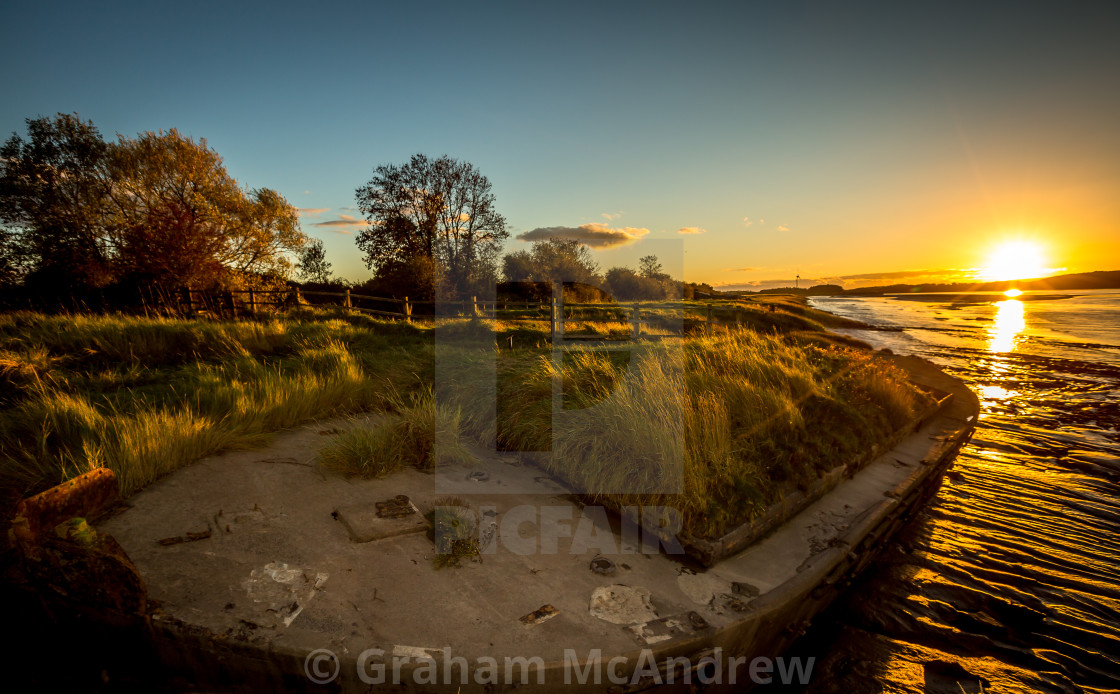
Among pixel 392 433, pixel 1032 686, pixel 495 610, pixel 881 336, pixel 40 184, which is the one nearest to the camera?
pixel 495 610

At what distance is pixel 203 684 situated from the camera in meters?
2.18

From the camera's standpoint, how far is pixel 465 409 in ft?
19.9

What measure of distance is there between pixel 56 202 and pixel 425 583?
30.5m

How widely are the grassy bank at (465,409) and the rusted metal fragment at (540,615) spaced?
1460mm

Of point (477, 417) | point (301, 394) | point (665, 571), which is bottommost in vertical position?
point (665, 571)

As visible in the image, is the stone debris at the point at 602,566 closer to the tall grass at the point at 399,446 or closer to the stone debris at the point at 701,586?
the stone debris at the point at 701,586

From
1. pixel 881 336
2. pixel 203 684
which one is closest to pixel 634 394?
pixel 203 684

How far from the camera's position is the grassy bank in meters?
3.93

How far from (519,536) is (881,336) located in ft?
90.2

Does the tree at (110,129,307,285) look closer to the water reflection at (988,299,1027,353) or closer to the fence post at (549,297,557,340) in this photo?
the fence post at (549,297,557,340)

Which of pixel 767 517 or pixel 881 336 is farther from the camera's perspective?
pixel 881 336

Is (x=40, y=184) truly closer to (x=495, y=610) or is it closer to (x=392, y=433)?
(x=392, y=433)

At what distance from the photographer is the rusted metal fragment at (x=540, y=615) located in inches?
100

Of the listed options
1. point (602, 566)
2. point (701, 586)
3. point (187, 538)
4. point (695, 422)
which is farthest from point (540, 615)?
point (695, 422)
